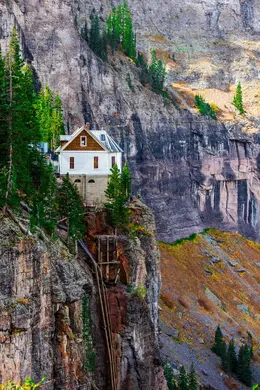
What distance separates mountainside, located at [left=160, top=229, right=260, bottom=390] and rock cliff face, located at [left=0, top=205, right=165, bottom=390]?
29.0 m

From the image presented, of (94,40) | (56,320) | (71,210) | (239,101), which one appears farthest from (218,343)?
(239,101)

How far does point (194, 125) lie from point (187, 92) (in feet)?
45.8

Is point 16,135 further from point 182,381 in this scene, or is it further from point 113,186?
point 182,381

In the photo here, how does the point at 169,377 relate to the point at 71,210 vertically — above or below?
below

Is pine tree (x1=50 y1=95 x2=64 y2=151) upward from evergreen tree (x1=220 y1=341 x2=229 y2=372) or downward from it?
upward

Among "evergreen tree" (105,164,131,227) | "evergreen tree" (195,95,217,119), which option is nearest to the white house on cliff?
"evergreen tree" (105,164,131,227)

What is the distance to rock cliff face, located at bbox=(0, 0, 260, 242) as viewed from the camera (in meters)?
96.4

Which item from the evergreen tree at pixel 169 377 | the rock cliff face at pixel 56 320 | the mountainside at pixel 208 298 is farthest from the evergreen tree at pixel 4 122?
the mountainside at pixel 208 298

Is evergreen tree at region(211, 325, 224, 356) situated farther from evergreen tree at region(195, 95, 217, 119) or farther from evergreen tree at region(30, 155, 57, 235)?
evergreen tree at region(195, 95, 217, 119)

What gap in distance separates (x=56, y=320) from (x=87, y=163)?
2075 centimetres

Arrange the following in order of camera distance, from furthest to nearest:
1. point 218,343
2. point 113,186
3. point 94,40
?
1. point 94,40
2. point 218,343
3. point 113,186

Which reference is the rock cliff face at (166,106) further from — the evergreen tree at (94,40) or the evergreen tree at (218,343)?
the evergreen tree at (218,343)

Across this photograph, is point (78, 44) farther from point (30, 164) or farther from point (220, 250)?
point (30, 164)

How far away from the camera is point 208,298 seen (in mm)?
97500
